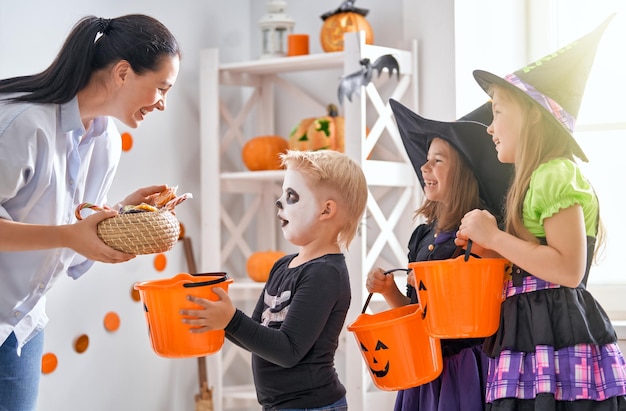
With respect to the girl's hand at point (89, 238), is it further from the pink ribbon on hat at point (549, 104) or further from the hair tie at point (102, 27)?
the pink ribbon on hat at point (549, 104)

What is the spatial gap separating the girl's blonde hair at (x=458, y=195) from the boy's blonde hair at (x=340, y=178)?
0.65 ft

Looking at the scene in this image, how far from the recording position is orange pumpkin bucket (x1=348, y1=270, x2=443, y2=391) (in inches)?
64.6

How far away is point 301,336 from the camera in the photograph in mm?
1703

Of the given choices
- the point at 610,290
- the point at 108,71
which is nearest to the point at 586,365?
the point at 108,71

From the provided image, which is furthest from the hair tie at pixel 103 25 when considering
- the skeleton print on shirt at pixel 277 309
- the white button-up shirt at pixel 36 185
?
the skeleton print on shirt at pixel 277 309

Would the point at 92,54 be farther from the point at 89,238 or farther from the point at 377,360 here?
the point at 377,360

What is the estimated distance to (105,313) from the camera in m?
2.84

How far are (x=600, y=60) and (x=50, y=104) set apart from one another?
6.48 ft

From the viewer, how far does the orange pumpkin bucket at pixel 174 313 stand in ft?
5.08

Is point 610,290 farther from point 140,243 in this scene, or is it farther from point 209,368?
point 140,243

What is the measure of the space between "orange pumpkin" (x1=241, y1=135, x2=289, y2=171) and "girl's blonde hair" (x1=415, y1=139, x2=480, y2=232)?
1.27 m

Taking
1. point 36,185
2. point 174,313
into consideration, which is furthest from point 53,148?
point 174,313

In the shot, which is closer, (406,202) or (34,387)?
(34,387)

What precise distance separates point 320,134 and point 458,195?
3.75ft
